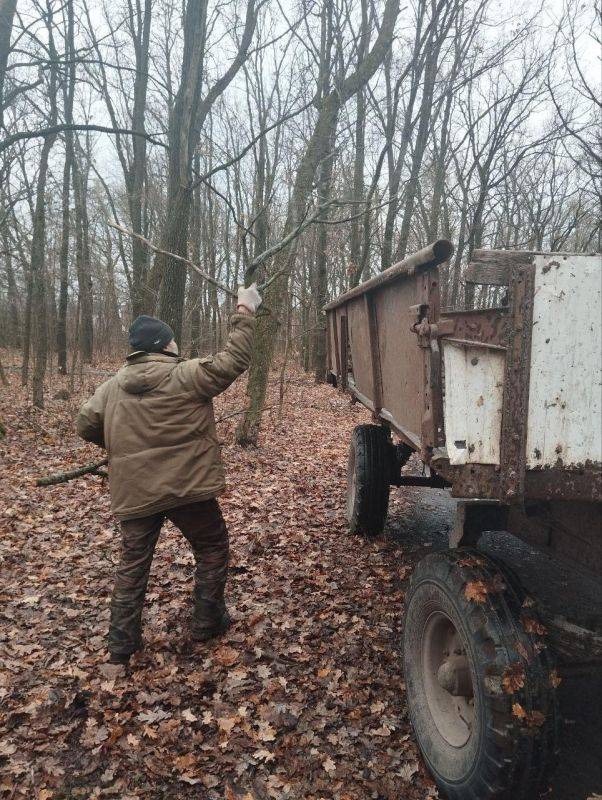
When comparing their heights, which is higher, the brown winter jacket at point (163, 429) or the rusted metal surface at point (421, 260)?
the rusted metal surface at point (421, 260)

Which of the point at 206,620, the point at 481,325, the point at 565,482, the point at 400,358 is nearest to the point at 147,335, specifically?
the point at 400,358

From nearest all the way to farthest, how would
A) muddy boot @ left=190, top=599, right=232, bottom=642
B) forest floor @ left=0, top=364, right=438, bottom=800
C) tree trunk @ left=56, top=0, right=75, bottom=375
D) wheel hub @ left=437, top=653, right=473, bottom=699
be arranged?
1. wheel hub @ left=437, top=653, right=473, bottom=699
2. forest floor @ left=0, top=364, right=438, bottom=800
3. muddy boot @ left=190, top=599, right=232, bottom=642
4. tree trunk @ left=56, top=0, right=75, bottom=375

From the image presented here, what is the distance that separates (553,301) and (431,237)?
672 inches

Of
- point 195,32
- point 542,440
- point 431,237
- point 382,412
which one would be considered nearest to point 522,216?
point 431,237

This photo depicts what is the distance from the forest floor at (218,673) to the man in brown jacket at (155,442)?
450 millimetres

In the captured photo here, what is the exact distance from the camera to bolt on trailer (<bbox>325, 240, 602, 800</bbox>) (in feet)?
6.27

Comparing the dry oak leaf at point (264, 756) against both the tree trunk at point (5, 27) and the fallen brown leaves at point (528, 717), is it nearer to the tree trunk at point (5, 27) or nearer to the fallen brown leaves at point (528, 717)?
the fallen brown leaves at point (528, 717)

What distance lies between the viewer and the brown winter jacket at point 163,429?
3256 mm

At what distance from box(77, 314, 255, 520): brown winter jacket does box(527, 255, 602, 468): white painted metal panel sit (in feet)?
6.02

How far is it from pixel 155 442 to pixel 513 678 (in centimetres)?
229

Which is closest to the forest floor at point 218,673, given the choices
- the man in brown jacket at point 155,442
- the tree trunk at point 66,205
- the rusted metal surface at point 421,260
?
the man in brown jacket at point 155,442

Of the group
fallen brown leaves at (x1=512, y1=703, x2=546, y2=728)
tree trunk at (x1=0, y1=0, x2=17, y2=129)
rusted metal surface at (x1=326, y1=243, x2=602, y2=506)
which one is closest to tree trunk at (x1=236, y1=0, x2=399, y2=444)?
tree trunk at (x1=0, y1=0, x2=17, y2=129)

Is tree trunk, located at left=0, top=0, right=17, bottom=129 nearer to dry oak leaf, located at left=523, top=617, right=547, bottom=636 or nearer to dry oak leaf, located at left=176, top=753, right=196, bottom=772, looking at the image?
dry oak leaf, located at left=176, top=753, right=196, bottom=772

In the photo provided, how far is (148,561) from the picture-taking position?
344cm
